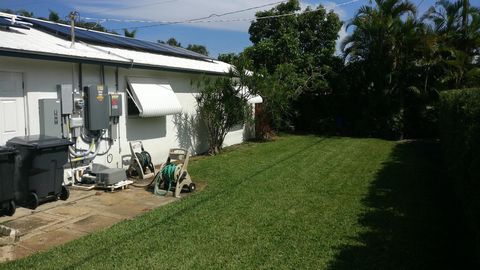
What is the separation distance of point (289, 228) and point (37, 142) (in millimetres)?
4271

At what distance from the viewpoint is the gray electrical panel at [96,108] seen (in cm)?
884

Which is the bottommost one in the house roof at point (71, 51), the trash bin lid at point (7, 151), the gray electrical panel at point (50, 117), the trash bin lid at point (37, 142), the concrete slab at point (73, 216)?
the concrete slab at point (73, 216)

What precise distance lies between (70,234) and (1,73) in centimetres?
325

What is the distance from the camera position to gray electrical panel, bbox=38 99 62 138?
7895mm

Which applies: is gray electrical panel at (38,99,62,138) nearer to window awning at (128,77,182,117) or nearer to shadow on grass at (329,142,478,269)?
window awning at (128,77,182,117)

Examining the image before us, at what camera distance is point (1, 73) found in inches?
283

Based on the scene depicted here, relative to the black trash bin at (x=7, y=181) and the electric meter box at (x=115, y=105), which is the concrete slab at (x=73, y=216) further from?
the electric meter box at (x=115, y=105)

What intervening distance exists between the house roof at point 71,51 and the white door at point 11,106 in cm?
52

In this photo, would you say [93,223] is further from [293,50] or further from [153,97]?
[293,50]

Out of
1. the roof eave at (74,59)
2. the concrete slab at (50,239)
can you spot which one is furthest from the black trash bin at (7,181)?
the roof eave at (74,59)

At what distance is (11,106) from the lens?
291 inches

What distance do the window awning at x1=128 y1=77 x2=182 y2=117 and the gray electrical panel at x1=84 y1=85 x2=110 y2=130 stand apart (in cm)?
103

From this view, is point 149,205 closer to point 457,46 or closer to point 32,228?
point 32,228

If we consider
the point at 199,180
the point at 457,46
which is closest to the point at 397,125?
the point at 457,46
